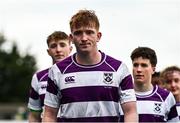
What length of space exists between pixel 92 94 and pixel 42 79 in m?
3.21

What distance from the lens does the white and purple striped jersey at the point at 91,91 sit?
7195 millimetres

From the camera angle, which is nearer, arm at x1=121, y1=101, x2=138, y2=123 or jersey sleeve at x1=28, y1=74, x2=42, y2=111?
arm at x1=121, y1=101, x2=138, y2=123

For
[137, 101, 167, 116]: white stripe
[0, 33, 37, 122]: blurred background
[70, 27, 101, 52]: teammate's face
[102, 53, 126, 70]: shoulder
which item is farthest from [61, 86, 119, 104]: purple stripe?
[0, 33, 37, 122]: blurred background

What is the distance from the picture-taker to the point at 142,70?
916 cm

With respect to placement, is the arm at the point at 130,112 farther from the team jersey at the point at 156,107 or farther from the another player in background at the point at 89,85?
the team jersey at the point at 156,107

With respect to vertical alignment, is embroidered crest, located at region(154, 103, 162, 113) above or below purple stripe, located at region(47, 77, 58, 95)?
below

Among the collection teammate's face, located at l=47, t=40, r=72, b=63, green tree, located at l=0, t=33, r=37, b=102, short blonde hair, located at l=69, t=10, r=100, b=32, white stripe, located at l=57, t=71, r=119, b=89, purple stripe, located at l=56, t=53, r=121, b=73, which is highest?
short blonde hair, located at l=69, t=10, r=100, b=32

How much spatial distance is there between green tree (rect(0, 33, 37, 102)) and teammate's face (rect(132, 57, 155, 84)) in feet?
239

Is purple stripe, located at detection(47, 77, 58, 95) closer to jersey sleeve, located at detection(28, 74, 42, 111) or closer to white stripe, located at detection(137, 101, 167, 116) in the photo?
white stripe, located at detection(137, 101, 167, 116)

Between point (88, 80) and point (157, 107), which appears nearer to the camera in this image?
point (88, 80)

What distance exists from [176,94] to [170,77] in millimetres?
322

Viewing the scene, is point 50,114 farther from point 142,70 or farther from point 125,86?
point 142,70

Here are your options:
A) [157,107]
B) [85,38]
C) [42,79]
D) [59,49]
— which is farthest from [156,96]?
[85,38]

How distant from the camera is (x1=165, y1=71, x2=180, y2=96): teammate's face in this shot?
10.6 m
